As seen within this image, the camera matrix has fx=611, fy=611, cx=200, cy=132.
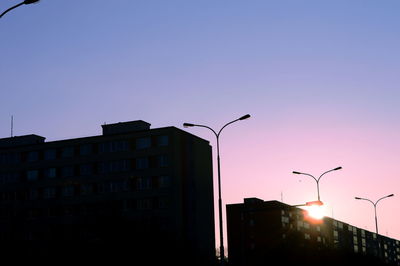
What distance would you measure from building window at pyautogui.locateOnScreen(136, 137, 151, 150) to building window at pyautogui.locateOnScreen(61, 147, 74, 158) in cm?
1032

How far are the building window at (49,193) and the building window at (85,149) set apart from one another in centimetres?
659

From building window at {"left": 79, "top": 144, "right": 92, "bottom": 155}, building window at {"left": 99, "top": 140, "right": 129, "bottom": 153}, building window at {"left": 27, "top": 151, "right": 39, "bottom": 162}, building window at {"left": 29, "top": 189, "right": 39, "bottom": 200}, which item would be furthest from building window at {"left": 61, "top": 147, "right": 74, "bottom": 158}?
building window at {"left": 29, "top": 189, "right": 39, "bottom": 200}


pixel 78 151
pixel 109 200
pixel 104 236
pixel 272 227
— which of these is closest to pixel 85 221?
pixel 109 200

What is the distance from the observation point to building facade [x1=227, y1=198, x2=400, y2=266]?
6650cm

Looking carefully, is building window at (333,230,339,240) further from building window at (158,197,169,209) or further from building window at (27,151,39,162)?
building window at (27,151,39,162)

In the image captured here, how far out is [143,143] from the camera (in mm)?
80125

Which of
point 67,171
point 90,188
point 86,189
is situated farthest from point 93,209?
point 67,171

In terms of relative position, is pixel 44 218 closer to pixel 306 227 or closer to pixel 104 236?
pixel 104 236

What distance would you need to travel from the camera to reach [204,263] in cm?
8156

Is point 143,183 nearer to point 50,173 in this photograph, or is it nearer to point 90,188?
point 90,188

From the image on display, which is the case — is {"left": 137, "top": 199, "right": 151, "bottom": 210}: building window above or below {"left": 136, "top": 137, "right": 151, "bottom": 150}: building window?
below

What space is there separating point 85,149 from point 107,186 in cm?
612

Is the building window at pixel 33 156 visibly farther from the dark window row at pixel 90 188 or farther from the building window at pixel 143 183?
the building window at pixel 143 183

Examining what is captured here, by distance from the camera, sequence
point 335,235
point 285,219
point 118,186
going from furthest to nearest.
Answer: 1. point 335,235
2. point 285,219
3. point 118,186
